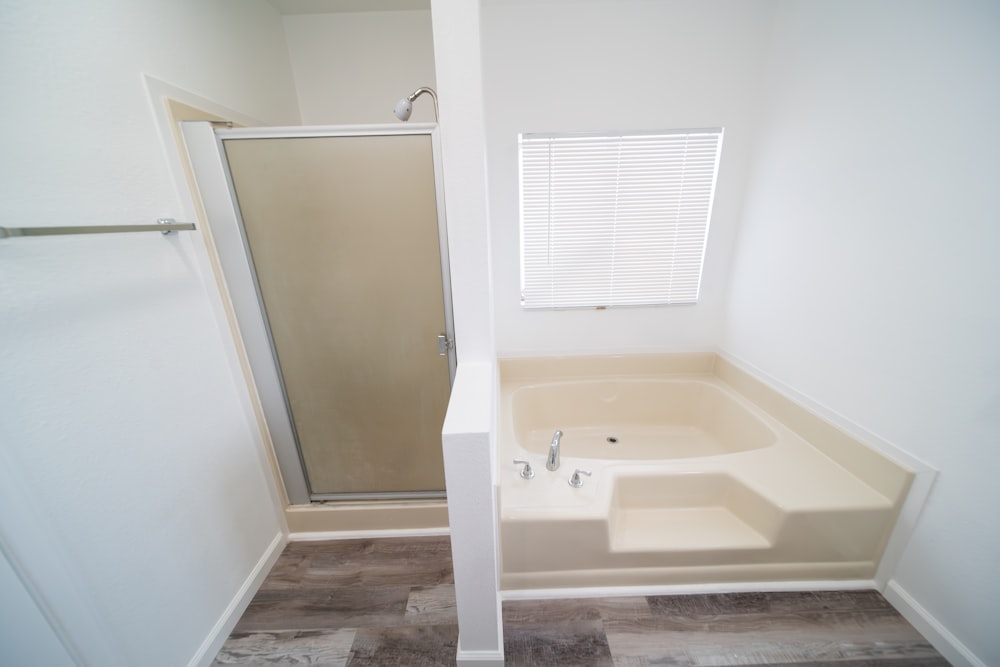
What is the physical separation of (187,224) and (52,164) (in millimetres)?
260

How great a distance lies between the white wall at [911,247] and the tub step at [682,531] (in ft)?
1.78

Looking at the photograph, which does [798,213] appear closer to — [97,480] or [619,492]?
[619,492]

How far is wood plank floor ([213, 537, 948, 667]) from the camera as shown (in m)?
1.04

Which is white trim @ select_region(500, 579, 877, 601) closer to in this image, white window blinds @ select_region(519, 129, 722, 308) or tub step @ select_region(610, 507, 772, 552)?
tub step @ select_region(610, 507, 772, 552)

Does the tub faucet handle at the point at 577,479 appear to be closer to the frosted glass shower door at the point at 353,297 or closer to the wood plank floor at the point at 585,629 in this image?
the wood plank floor at the point at 585,629

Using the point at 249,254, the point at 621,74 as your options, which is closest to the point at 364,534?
the point at 249,254

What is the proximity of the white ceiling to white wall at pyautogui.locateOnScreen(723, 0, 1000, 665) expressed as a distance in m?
1.84

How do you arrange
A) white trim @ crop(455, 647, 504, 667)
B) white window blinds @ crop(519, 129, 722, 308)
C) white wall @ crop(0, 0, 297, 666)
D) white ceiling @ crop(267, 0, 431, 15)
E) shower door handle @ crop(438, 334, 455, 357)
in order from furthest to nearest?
white window blinds @ crop(519, 129, 722, 308), white ceiling @ crop(267, 0, 431, 15), shower door handle @ crop(438, 334, 455, 357), white trim @ crop(455, 647, 504, 667), white wall @ crop(0, 0, 297, 666)

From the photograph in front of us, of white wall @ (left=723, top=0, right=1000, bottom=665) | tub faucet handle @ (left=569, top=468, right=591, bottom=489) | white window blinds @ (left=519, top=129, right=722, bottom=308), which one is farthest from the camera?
white window blinds @ (left=519, top=129, right=722, bottom=308)

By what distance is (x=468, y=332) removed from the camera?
37.8 inches

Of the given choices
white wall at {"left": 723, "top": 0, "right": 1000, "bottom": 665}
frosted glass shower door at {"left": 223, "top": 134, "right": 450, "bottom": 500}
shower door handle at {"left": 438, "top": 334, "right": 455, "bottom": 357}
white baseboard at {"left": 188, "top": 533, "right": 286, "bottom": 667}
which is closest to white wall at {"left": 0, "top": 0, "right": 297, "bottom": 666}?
white baseboard at {"left": 188, "top": 533, "right": 286, "bottom": 667}

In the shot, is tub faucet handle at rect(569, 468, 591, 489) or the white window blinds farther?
the white window blinds

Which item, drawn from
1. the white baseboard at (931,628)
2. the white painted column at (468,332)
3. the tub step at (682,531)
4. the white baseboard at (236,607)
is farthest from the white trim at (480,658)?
the white baseboard at (931,628)

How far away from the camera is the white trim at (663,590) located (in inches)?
47.9
